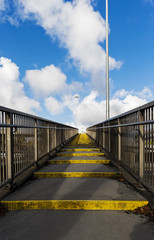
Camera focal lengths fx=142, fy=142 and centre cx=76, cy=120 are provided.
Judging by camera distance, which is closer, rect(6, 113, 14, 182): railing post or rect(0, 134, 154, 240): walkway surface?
rect(0, 134, 154, 240): walkway surface

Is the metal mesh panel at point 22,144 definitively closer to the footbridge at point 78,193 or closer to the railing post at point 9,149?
the footbridge at point 78,193

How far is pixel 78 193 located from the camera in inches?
92.3

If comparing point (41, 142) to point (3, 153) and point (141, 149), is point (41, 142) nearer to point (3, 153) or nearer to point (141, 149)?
point (3, 153)

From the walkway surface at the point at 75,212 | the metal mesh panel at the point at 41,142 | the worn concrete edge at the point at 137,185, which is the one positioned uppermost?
the metal mesh panel at the point at 41,142

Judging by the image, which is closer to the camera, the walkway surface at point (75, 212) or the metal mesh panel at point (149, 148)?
the walkway surface at point (75, 212)

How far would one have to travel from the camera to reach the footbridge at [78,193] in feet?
5.42

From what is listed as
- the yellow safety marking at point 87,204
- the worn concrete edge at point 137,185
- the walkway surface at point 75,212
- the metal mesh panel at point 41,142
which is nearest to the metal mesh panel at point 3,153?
the walkway surface at point 75,212

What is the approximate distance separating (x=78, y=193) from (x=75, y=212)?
0.38 metres

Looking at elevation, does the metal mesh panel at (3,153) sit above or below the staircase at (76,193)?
above

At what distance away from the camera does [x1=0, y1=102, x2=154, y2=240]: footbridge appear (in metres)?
1.65

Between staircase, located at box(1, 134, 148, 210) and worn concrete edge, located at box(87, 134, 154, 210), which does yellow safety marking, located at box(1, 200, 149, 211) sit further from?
worn concrete edge, located at box(87, 134, 154, 210)

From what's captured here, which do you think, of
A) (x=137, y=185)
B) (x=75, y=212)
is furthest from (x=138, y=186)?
(x=75, y=212)

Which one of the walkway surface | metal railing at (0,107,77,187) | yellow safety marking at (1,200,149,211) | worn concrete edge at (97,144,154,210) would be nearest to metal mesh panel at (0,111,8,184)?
metal railing at (0,107,77,187)

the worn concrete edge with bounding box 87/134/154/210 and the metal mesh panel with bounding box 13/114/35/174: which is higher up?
the metal mesh panel with bounding box 13/114/35/174
